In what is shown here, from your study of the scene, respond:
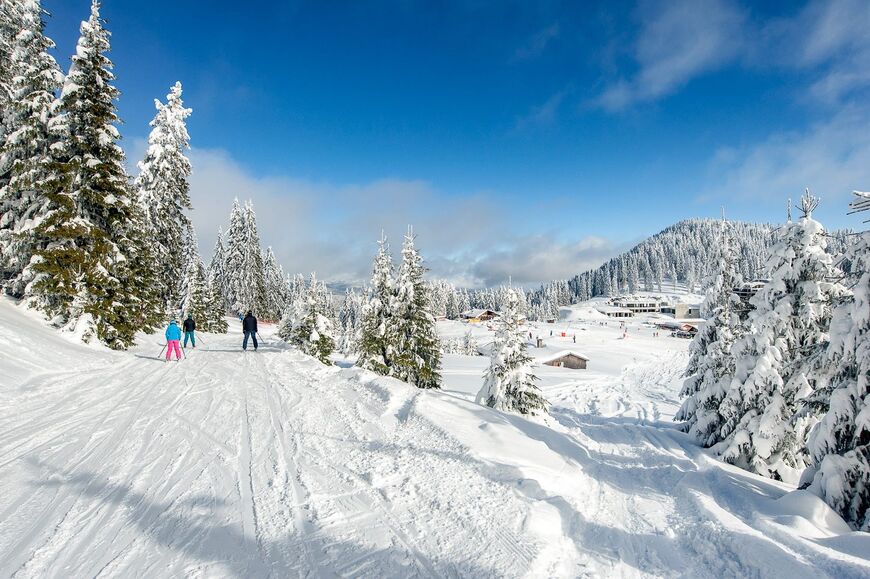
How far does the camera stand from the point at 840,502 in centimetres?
661

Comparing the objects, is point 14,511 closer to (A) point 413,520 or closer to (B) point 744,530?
(A) point 413,520

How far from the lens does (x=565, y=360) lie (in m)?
56.3

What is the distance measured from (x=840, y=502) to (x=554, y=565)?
20.1 ft

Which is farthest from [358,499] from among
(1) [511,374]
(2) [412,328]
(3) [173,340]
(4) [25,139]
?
(4) [25,139]

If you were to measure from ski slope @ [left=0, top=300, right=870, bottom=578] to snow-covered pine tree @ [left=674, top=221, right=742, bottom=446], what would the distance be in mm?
5441

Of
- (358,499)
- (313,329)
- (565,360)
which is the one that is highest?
(313,329)

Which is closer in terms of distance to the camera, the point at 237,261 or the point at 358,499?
the point at 358,499

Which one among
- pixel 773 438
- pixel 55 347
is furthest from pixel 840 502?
pixel 55 347

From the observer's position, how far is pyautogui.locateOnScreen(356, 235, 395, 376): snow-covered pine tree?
23516 millimetres

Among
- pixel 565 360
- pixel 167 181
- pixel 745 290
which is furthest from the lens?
pixel 565 360

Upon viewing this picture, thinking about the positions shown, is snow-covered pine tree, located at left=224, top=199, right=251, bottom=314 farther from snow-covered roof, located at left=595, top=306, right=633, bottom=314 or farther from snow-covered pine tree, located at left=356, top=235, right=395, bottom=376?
snow-covered roof, located at left=595, top=306, right=633, bottom=314

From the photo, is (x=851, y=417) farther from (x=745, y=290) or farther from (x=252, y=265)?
(x=252, y=265)

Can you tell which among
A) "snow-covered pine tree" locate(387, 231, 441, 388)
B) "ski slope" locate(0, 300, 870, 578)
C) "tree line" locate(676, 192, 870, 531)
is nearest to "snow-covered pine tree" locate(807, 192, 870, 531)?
"tree line" locate(676, 192, 870, 531)

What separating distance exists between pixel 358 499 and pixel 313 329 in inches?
915
